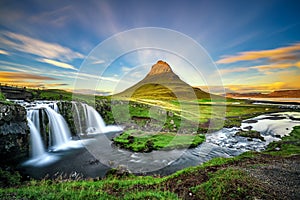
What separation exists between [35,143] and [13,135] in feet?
13.3

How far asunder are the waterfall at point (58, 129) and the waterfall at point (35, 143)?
2.29m

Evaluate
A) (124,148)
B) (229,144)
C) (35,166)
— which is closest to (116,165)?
(124,148)

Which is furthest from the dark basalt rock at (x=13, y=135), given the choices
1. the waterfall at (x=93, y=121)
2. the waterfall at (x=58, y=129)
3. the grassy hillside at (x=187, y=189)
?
the waterfall at (x=93, y=121)

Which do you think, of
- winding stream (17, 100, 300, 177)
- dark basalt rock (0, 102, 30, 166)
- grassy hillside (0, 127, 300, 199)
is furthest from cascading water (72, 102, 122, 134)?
grassy hillside (0, 127, 300, 199)

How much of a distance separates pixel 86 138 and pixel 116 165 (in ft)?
41.3

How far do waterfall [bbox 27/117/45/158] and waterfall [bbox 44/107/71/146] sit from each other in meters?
2.29

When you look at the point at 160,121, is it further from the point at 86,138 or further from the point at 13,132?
the point at 13,132

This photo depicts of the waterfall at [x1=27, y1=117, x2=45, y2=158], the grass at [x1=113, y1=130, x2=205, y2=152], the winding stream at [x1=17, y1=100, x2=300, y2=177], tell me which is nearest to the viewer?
the winding stream at [x1=17, y1=100, x2=300, y2=177]

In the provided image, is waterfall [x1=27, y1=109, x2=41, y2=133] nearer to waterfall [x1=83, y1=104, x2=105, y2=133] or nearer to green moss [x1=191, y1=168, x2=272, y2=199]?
waterfall [x1=83, y1=104, x2=105, y2=133]

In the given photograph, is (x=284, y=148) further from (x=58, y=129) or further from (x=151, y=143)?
(x=58, y=129)

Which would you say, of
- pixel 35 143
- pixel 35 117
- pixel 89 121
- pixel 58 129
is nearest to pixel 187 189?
pixel 35 143

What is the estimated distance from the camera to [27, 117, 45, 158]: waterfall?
62.6ft

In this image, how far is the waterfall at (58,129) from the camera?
23594 millimetres

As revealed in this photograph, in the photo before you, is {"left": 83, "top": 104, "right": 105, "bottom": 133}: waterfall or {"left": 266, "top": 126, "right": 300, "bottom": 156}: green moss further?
{"left": 83, "top": 104, "right": 105, "bottom": 133}: waterfall
